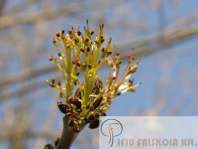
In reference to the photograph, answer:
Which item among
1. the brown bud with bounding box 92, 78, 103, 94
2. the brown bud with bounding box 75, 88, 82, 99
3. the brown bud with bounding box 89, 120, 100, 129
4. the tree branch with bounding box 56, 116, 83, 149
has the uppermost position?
the brown bud with bounding box 92, 78, 103, 94

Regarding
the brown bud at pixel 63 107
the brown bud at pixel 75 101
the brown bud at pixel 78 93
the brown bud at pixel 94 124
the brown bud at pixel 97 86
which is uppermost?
the brown bud at pixel 97 86

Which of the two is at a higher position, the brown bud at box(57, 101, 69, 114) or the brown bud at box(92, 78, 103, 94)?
the brown bud at box(92, 78, 103, 94)

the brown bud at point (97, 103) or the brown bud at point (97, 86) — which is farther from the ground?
the brown bud at point (97, 86)

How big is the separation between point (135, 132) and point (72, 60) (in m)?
Result: 0.28

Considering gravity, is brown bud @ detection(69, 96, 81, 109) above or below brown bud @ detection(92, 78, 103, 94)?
below

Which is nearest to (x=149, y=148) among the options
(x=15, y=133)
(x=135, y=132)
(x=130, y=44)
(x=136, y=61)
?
(x=135, y=132)

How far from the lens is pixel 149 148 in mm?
1032

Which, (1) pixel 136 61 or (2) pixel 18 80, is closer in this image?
(1) pixel 136 61

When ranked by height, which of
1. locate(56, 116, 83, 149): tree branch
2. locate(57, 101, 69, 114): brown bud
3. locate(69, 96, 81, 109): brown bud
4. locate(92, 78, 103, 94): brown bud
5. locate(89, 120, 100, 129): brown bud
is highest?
locate(92, 78, 103, 94): brown bud

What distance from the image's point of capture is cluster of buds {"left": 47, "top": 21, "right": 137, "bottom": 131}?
82cm

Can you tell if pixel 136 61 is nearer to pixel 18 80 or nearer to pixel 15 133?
pixel 18 80

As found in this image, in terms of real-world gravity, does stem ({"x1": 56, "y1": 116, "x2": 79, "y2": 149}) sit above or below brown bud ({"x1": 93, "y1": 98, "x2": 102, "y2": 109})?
below

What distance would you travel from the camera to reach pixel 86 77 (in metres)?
0.84

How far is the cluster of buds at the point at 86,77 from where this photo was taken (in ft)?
2.70
